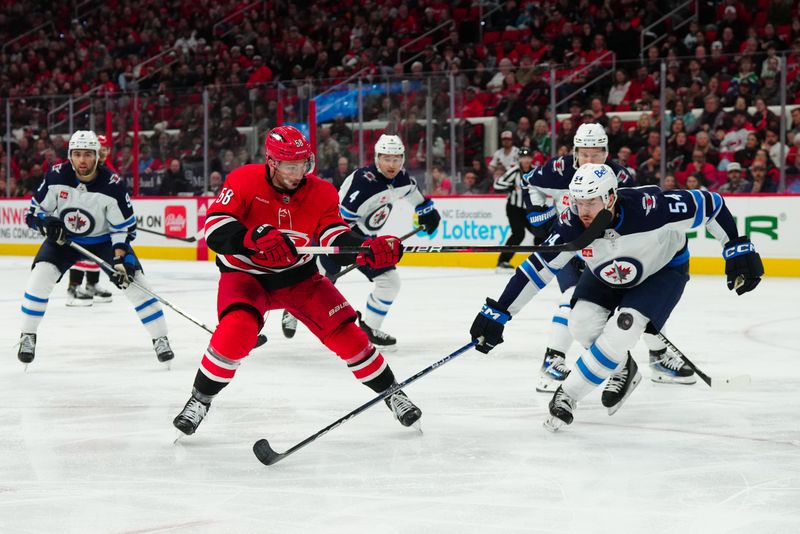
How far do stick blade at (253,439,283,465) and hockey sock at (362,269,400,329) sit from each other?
8.99 feet

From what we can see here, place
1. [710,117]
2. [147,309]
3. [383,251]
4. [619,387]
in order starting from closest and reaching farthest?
[383,251] → [619,387] → [147,309] → [710,117]

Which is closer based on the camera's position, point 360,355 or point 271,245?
point 271,245

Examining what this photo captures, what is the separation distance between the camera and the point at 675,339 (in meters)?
6.03

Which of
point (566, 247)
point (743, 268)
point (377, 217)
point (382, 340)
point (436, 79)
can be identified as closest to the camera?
point (566, 247)

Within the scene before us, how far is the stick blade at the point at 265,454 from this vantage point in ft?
10.6

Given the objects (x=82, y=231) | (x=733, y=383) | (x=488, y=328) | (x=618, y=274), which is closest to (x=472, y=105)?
(x=82, y=231)

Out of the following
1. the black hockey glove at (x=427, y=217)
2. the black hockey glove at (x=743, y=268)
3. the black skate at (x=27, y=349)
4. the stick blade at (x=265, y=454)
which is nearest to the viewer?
the stick blade at (x=265, y=454)

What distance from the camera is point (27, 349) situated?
5.16 meters

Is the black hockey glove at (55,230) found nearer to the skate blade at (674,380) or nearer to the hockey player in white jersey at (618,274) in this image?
the hockey player in white jersey at (618,274)

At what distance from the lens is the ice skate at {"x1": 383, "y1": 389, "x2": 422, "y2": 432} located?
12.2 ft

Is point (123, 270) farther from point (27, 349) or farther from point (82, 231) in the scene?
point (27, 349)

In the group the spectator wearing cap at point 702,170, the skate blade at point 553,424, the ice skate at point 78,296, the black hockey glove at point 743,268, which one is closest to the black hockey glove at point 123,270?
the skate blade at point 553,424

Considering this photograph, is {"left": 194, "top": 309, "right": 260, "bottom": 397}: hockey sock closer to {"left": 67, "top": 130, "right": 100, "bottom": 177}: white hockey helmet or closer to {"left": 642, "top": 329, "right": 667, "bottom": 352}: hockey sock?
{"left": 642, "top": 329, "right": 667, "bottom": 352}: hockey sock

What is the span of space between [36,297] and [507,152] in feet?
20.5
